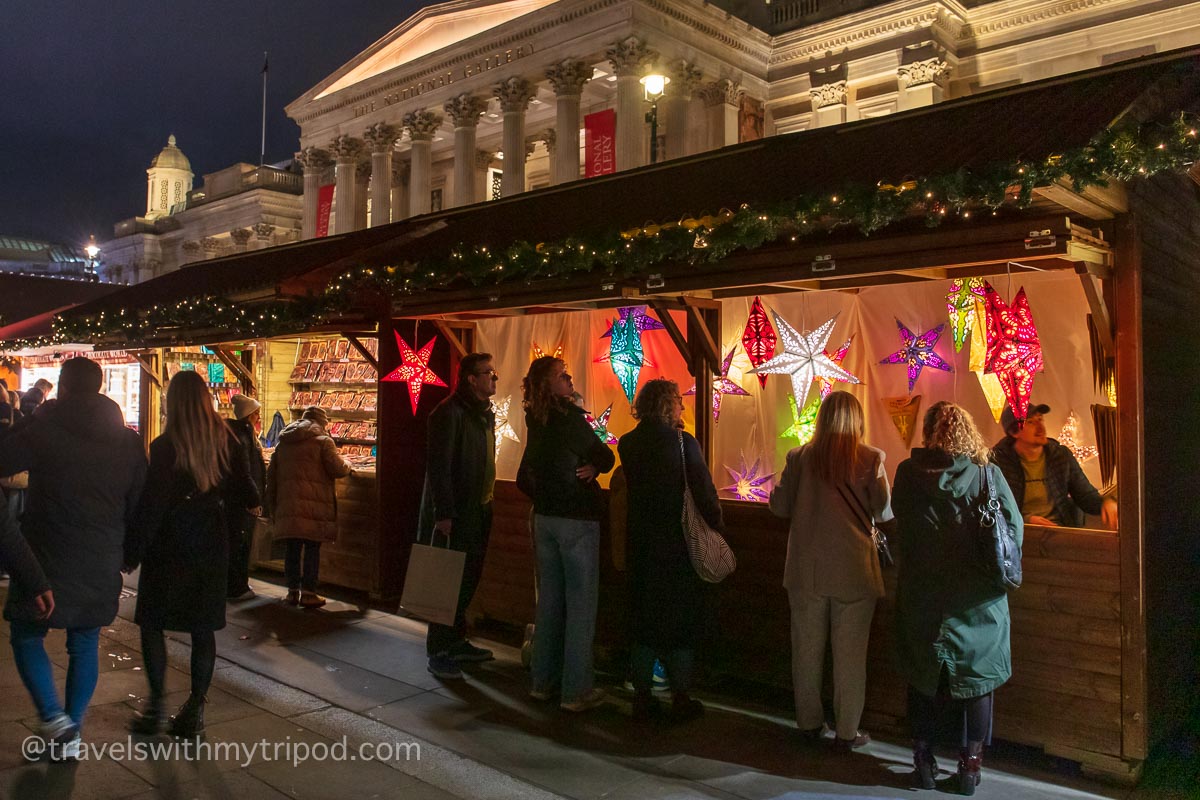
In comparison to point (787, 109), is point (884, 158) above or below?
below

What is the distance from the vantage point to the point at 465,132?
105 ft

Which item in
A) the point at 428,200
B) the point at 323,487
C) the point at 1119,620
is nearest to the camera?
the point at 1119,620

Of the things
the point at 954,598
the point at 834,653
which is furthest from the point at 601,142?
the point at 954,598

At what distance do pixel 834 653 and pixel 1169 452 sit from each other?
2.19m

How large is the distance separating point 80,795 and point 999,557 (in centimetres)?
429

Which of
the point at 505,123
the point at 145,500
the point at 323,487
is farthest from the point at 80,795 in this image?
the point at 505,123

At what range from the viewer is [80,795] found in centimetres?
397

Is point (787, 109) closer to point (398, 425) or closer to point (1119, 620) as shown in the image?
point (398, 425)

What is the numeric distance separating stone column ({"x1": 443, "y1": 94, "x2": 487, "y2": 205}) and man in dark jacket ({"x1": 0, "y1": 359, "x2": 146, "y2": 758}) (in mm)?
29001

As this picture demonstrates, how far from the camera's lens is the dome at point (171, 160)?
67.4m

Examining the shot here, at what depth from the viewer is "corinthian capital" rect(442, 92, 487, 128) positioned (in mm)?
32000

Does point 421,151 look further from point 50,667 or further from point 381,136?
point 50,667

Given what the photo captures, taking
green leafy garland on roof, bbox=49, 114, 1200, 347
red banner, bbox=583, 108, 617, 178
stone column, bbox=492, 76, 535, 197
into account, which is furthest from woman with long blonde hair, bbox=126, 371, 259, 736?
stone column, bbox=492, 76, 535, 197

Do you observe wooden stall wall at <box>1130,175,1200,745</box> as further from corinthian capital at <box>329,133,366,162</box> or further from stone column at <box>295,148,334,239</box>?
stone column at <box>295,148,334,239</box>
